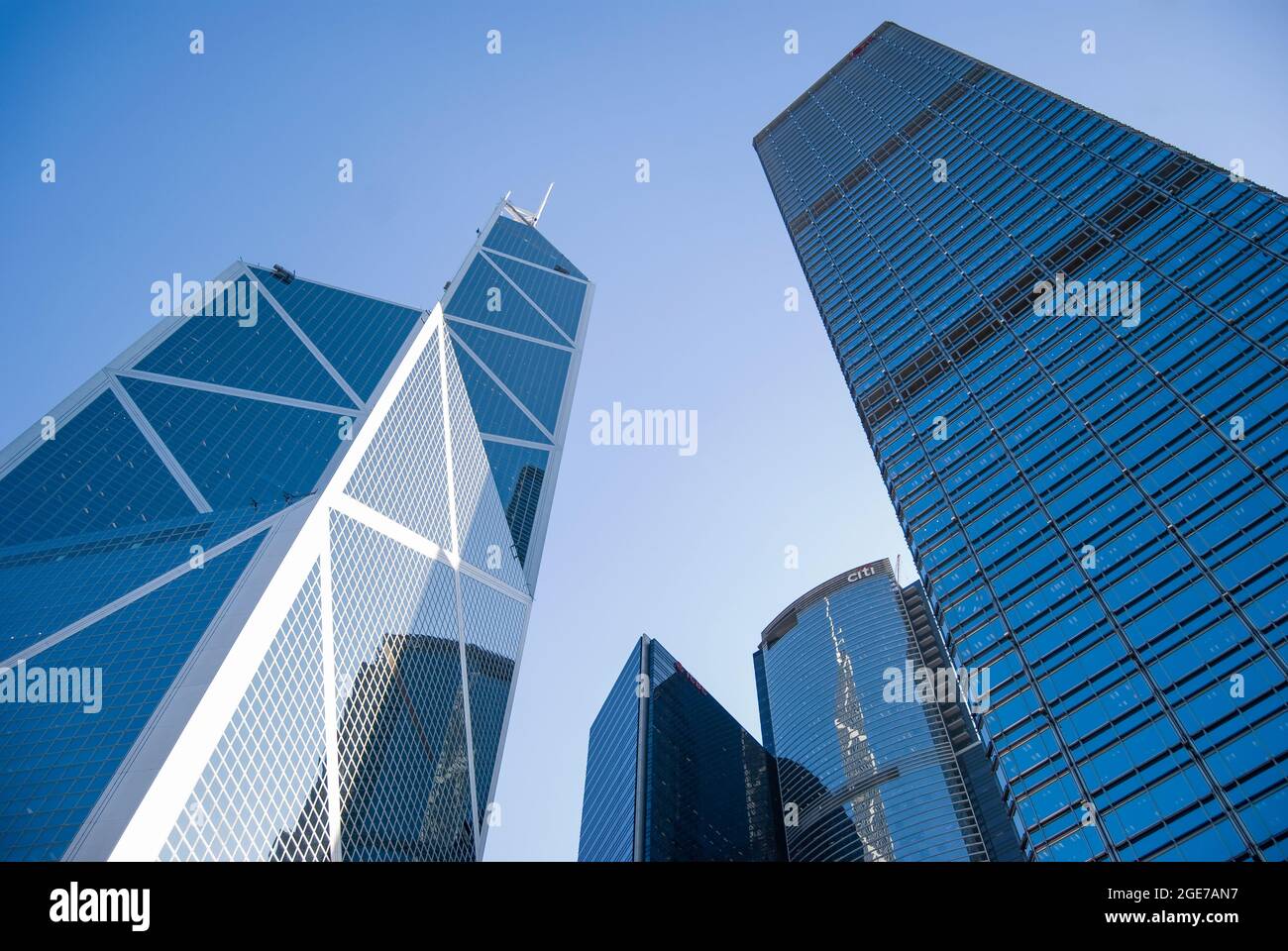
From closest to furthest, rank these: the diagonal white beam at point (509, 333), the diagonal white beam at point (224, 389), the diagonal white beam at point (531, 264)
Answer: the diagonal white beam at point (224, 389) → the diagonal white beam at point (509, 333) → the diagonal white beam at point (531, 264)

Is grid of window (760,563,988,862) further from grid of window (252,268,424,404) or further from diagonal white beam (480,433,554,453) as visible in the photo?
grid of window (252,268,424,404)

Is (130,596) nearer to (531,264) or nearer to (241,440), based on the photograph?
(241,440)

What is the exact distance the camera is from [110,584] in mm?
62375

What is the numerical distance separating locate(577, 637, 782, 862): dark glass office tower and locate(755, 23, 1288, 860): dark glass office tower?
60.9 meters

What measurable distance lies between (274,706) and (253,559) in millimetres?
10533

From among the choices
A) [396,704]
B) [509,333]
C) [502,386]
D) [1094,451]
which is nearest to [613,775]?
[502,386]

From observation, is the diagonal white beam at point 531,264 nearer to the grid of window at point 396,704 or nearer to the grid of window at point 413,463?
the grid of window at point 413,463

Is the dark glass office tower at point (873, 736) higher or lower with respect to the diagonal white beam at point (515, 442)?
lower

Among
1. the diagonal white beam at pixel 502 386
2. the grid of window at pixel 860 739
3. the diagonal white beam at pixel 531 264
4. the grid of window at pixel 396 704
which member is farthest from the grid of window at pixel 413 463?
the diagonal white beam at pixel 531 264
